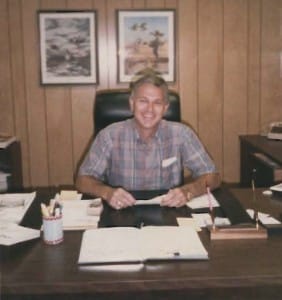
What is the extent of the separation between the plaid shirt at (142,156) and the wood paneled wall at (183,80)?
132 cm

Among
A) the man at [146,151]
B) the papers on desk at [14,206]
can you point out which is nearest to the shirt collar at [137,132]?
the man at [146,151]

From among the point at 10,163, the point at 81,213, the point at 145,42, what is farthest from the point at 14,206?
the point at 145,42

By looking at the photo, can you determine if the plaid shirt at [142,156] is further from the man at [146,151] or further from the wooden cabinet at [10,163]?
the wooden cabinet at [10,163]

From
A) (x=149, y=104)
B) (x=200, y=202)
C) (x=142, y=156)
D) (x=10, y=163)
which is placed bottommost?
(x=10, y=163)

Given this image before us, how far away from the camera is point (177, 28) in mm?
3449

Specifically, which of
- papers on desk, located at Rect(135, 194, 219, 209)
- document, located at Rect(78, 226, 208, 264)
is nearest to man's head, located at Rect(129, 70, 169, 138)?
papers on desk, located at Rect(135, 194, 219, 209)

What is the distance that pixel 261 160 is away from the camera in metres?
2.99

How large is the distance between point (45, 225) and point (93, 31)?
229 cm

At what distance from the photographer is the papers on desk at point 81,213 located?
1.56 meters

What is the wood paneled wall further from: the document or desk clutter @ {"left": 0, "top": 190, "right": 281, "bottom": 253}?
the document

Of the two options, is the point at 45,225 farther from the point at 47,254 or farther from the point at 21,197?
the point at 21,197

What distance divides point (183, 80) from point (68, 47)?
894 millimetres

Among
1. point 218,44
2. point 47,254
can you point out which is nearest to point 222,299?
point 47,254

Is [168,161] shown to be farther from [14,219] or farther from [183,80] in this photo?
[183,80]
